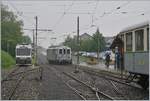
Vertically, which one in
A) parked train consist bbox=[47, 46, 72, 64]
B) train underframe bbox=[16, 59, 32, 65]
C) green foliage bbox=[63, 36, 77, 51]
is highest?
green foliage bbox=[63, 36, 77, 51]

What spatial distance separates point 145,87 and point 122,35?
2.72 m

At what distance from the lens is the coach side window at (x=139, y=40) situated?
14.2 meters

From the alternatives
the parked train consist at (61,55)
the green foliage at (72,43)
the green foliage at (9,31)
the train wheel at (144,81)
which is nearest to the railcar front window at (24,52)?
the green foliage at (9,31)

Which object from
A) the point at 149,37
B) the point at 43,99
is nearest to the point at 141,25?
the point at 149,37

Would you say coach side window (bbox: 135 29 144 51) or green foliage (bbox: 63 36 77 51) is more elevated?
green foliage (bbox: 63 36 77 51)

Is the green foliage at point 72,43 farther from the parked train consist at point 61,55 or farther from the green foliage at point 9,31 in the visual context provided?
the parked train consist at point 61,55

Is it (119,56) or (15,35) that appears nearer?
(119,56)

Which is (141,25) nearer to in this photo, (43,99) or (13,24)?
(43,99)

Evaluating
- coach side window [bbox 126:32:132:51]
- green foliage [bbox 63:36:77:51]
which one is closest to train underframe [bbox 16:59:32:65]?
green foliage [bbox 63:36:77:51]

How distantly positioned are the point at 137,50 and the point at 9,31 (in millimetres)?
50340

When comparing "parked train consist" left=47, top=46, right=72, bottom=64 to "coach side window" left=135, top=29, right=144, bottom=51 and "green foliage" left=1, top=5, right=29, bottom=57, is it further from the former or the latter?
"coach side window" left=135, top=29, right=144, bottom=51

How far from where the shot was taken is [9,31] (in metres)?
63.2

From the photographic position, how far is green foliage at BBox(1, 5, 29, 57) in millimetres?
59553

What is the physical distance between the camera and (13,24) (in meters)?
64.9
